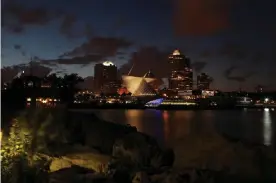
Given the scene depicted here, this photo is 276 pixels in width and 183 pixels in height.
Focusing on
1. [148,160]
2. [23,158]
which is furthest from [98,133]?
[23,158]

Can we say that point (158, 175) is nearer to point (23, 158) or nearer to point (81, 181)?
point (81, 181)

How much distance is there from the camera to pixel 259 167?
24.2 ft

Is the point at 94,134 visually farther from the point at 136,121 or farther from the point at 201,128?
the point at 136,121

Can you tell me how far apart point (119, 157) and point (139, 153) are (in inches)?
17.4

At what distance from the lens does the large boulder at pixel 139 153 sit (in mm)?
7195

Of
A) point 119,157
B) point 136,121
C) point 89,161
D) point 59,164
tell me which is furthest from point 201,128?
point 59,164

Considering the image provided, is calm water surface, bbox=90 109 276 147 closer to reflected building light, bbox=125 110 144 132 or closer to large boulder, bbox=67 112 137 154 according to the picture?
reflected building light, bbox=125 110 144 132

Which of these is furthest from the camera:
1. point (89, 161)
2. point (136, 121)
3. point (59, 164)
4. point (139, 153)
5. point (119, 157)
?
point (136, 121)

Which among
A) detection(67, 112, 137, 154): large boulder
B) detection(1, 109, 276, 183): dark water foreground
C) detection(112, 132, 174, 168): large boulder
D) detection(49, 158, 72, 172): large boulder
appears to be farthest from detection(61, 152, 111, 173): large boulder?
detection(67, 112, 137, 154): large boulder

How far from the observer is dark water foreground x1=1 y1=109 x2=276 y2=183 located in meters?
4.92

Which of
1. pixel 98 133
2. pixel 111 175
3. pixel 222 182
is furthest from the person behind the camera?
pixel 98 133

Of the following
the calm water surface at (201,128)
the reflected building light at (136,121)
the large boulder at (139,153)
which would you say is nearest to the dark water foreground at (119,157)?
the large boulder at (139,153)

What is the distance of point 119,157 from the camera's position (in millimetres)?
7074

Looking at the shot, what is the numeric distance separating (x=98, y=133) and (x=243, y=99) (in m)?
64.6
